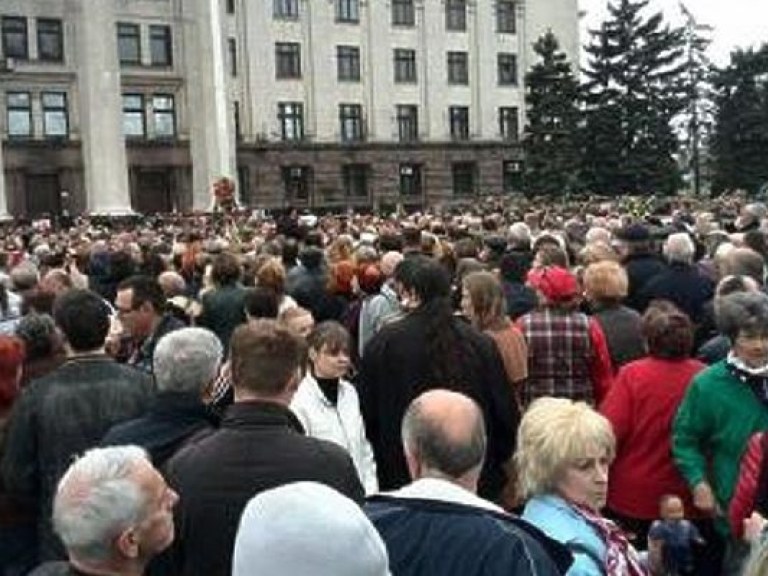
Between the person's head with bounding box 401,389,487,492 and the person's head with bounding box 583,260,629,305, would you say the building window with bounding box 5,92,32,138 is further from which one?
the person's head with bounding box 401,389,487,492

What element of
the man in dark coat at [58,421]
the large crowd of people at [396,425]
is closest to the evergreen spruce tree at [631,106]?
the large crowd of people at [396,425]

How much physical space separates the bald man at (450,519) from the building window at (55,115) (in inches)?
2340

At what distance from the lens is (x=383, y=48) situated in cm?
7544

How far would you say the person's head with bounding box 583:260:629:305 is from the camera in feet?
29.5

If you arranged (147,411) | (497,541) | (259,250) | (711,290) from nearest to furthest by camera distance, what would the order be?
(497,541) → (147,411) → (711,290) → (259,250)

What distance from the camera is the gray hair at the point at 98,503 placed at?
376cm

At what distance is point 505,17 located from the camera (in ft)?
264

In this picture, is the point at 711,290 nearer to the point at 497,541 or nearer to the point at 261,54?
the point at 497,541

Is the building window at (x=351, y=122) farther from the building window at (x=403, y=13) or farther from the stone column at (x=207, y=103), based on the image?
the stone column at (x=207, y=103)

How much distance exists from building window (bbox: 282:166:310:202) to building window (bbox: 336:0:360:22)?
381 inches

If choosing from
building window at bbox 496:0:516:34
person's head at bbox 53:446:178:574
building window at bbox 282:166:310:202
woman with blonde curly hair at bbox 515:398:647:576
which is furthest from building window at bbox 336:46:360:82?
person's head at bbox 53:446:178:574

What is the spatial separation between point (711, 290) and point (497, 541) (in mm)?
7129

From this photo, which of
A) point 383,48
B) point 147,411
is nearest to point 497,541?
point 147,411

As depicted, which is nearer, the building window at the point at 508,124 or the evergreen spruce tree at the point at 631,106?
the evergreen spruce tree at the point at 631,106
